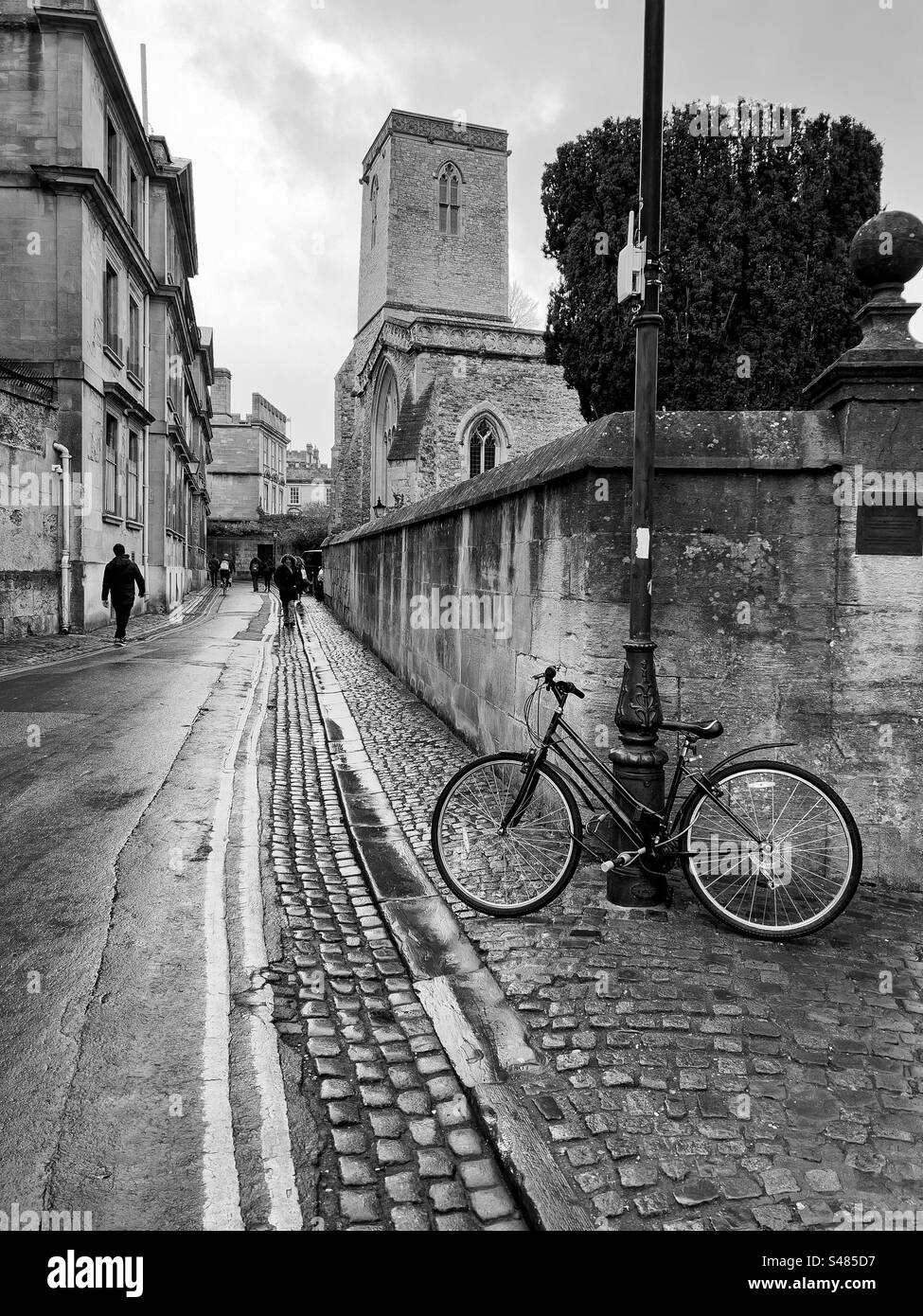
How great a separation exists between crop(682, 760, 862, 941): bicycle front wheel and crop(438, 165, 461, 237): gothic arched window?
47.3m

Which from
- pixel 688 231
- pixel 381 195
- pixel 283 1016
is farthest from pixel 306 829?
pixel 381 195

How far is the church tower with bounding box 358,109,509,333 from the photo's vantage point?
45.1m

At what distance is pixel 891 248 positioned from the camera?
441 cm

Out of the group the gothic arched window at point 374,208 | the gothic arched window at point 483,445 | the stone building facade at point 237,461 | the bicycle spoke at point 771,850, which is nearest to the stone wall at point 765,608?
the bicycle spoke at point 771,850

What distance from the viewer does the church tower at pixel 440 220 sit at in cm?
4512

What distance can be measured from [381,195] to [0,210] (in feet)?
105

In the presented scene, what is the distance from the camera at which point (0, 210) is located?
18.6 meters

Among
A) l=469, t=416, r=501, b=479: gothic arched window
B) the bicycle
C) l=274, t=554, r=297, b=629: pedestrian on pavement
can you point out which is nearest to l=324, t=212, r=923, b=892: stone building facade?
the bicycle

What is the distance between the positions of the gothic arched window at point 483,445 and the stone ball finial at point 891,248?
107ft

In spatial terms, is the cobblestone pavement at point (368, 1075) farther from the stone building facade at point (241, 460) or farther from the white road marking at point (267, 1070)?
the stone building facade at point (241, 460)

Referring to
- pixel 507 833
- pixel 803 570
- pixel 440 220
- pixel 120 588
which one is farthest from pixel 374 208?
pixel 507 833

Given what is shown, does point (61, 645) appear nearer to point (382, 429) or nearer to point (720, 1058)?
point (720, 1058)

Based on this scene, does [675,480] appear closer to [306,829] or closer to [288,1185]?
[306,829]
